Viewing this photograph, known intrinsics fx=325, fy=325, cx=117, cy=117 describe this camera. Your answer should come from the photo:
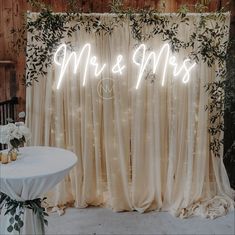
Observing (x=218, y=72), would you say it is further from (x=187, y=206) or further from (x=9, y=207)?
(x=9, y=207)

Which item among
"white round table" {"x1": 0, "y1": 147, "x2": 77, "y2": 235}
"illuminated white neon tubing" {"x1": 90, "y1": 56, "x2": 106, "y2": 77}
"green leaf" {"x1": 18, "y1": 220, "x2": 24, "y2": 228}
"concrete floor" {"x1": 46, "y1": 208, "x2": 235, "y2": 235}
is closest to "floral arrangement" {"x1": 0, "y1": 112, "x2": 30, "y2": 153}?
"white round table" {"x1": 0, "y1": 147, "x2": 77, "y2": 235}

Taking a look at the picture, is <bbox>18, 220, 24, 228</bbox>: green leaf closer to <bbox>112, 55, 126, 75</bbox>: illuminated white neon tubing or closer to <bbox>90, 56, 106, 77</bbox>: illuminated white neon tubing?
<bbox>90, 56, 106, 77</bbox>: illuminated white neon tubing

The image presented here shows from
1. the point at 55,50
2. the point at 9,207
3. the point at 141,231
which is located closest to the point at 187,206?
the point at 141,231

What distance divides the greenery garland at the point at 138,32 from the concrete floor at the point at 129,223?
1.00 metres

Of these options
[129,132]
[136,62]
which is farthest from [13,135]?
[136,62]

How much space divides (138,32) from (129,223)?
6.49ft

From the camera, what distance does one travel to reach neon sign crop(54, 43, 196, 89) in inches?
136

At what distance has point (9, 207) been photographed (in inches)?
101

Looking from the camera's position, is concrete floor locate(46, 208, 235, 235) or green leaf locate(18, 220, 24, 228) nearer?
green leaf locate(18, 220, 24, 228)

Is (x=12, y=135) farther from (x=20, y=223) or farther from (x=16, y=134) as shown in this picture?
(x=20, y=223)

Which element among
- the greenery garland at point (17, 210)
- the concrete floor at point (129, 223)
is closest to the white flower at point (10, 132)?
the greenery garland at point (17, 210)

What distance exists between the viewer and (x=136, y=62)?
3.49 metres

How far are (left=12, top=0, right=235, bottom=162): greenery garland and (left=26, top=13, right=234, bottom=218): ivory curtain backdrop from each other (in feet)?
0.23

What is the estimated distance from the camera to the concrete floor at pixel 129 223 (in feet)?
10.2
